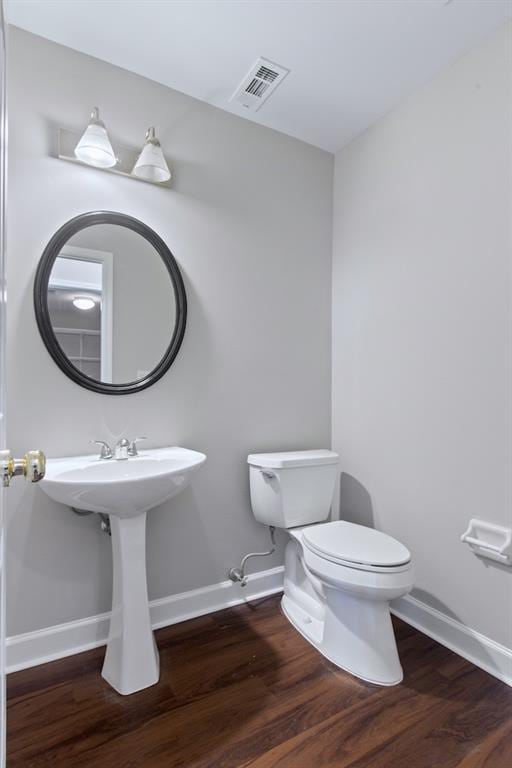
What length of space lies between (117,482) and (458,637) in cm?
152

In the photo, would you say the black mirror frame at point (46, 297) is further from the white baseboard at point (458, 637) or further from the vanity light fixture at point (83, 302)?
the white baseboard at point (458, 637)

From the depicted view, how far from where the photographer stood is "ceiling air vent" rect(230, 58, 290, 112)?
1.81 metres

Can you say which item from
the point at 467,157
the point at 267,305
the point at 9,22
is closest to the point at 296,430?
the point at 267,305

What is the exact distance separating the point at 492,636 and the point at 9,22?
3.02 m

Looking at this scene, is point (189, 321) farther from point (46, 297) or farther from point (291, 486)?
point (291, 486)

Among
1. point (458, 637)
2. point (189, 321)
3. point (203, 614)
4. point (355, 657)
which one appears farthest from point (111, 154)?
point (458, 637)

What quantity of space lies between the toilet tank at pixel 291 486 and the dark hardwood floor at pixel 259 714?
0.54 m

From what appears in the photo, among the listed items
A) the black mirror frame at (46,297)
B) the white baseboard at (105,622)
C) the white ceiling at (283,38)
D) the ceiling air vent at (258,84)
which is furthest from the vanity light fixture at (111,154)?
the white baseboard at (105,622)

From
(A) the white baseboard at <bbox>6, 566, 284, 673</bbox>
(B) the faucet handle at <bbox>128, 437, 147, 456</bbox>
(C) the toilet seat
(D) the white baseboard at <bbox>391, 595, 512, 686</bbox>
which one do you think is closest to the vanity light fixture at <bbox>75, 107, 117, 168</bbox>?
(B) the faucet handle at <bbox>128, 437, 147, 456</bbox>

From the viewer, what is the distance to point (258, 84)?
1886mm

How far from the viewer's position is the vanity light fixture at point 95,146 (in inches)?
63.1

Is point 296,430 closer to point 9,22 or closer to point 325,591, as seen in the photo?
point 325,591

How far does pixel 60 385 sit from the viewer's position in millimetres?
1674

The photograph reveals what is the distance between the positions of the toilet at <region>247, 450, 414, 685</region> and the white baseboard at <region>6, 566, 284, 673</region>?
17 cm
